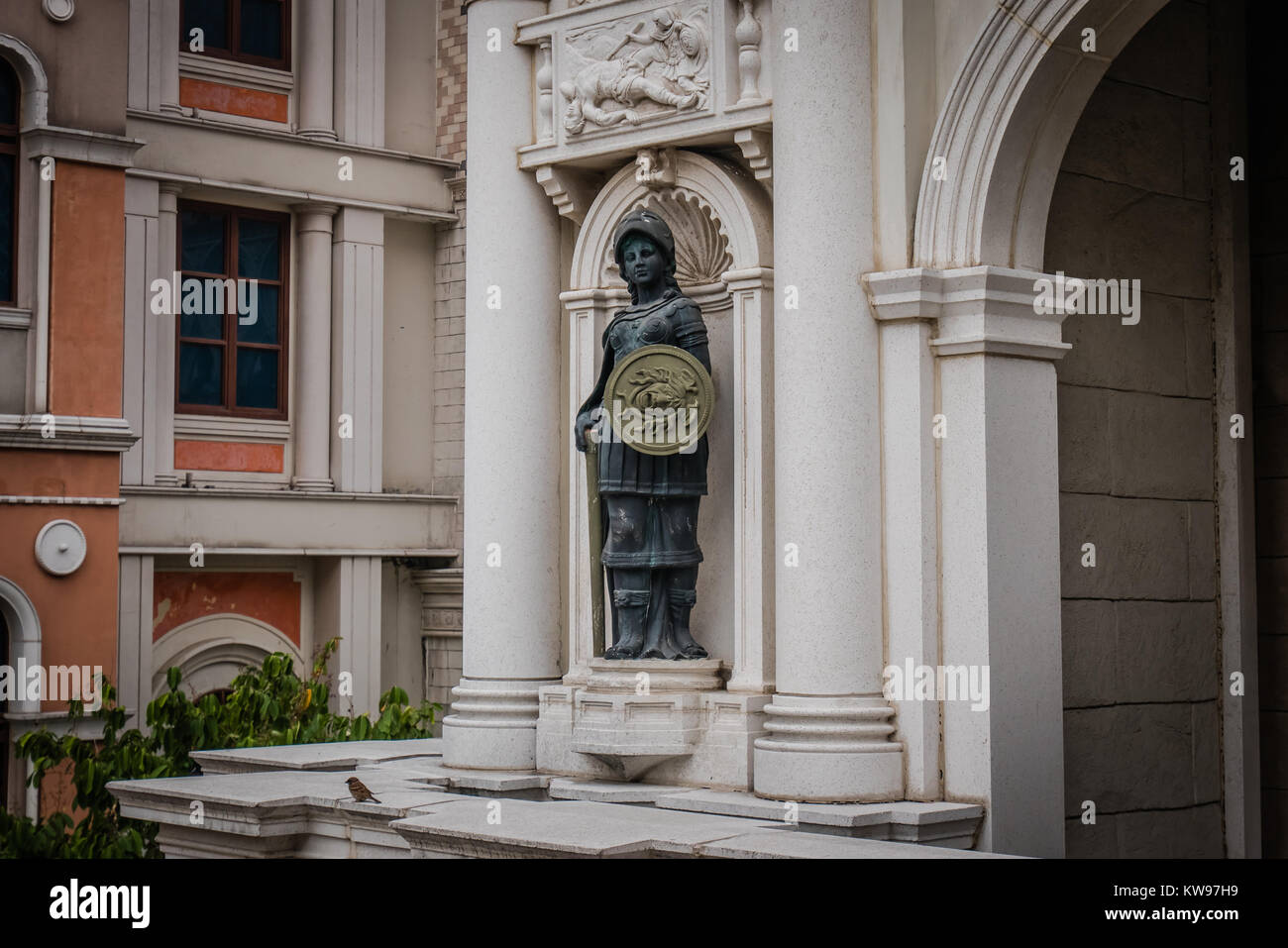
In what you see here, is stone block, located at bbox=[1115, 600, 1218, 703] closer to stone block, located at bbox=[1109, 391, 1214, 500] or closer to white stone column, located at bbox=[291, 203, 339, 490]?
stone block, located at bbox=[1109, 391, 1214, 500]

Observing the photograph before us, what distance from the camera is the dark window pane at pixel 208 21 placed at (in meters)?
18.9

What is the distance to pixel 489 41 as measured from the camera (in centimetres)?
895

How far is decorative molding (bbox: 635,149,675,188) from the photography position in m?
8.38

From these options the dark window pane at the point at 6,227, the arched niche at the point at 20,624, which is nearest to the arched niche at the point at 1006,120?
the arched niche at the point at 20,624

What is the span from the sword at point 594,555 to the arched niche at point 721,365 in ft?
0.28

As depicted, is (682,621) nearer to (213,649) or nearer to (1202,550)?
(1202,550)

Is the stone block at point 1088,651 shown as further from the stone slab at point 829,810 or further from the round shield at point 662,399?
the round shield at point 662,399

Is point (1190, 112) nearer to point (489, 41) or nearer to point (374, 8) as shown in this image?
point (489, 41)

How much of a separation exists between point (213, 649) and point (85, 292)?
4.27 metres

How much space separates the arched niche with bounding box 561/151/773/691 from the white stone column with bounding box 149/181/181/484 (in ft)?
34.0

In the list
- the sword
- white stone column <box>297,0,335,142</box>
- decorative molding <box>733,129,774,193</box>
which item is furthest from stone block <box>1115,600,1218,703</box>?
white stone column <box>297,0,335,142</box>
